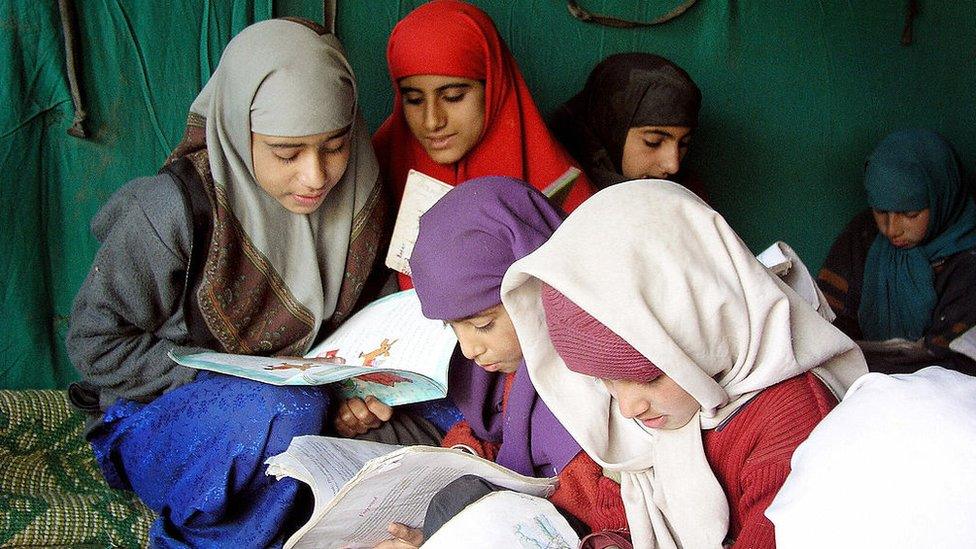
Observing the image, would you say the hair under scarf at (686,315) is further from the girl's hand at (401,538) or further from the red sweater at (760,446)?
the girl's hand at (401,538)

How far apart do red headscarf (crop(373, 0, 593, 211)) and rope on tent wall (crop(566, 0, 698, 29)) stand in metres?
0.46

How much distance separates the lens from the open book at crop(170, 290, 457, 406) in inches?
69.7

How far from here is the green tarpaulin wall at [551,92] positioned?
7.79 feet

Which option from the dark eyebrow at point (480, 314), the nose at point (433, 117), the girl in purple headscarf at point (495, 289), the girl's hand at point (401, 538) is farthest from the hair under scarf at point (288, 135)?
the girl's hand at point (401, 538)

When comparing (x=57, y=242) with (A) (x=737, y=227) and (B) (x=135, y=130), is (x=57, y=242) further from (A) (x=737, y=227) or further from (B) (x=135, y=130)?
(A) (x=737, y=227)

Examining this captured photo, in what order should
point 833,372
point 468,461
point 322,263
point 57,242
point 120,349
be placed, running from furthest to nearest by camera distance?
point 57,242 < point 322,263 < point 120,349 < point 468,461 < point 833,372

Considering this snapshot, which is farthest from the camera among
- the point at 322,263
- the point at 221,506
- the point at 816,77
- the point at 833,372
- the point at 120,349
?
the point at 816,77

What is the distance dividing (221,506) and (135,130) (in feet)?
3.64

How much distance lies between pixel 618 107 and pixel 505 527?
1613mm

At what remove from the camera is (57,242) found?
2.45m

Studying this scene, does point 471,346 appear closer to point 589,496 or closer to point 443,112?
point 589,496

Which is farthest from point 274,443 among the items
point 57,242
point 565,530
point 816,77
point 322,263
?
point 816,77

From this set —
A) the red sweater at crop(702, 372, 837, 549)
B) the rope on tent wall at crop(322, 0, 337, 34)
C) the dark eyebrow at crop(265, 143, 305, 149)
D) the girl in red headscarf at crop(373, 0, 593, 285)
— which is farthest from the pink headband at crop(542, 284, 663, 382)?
the rope on tent wall at crop(322, 0, 337, 34)

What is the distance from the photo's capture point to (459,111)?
2416 millimetres
